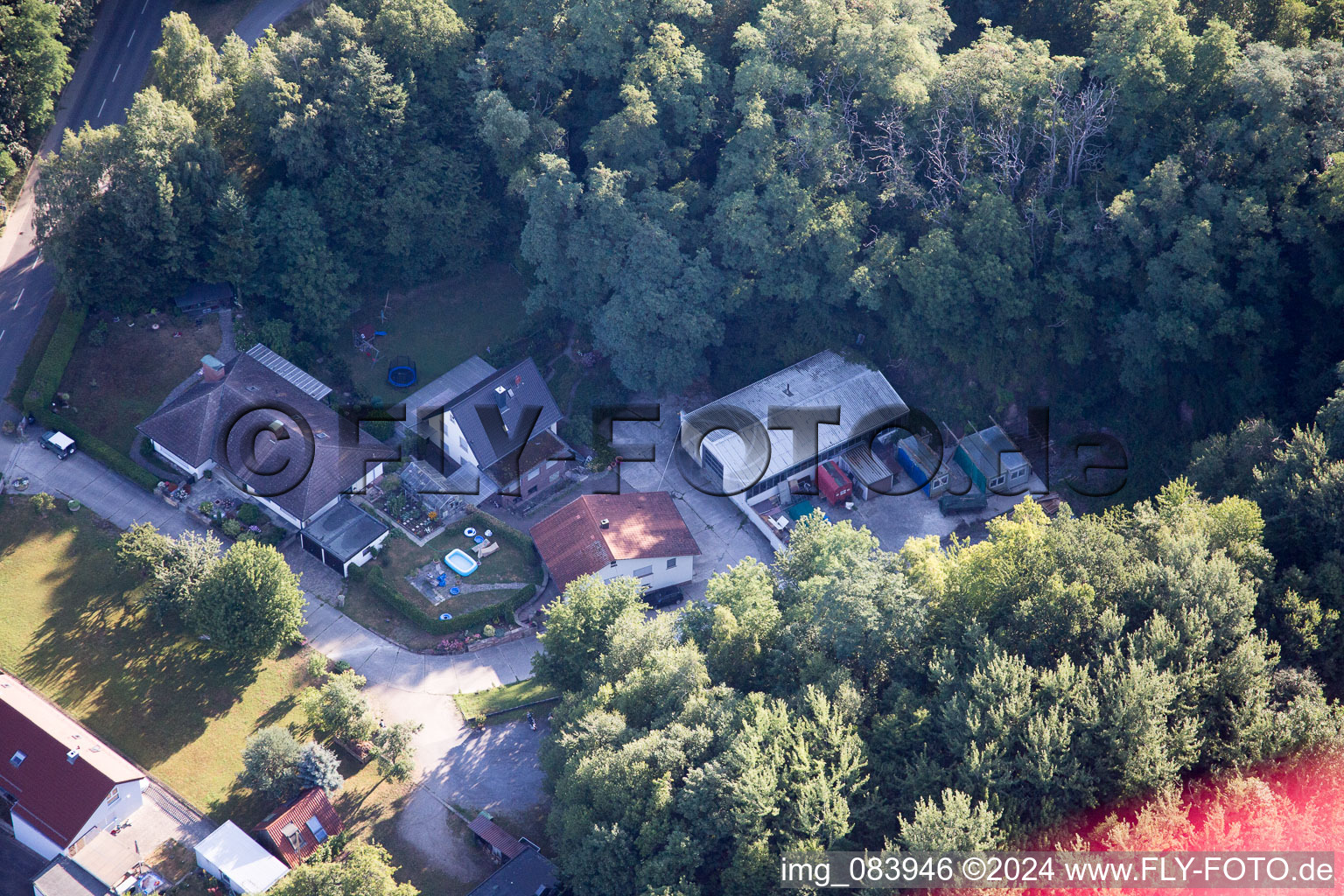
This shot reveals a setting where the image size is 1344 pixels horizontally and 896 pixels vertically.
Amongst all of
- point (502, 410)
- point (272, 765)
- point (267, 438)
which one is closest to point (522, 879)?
point (272, 765)

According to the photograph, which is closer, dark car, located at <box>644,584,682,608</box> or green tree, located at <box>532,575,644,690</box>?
green tree, located at <box>532,575,644,690</box>

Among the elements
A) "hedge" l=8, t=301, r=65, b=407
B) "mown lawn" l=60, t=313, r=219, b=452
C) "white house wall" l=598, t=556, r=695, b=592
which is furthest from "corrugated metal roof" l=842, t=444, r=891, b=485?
"hedge" l=8, t=301, r=65, b=407

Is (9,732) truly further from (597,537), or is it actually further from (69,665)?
(597,537)

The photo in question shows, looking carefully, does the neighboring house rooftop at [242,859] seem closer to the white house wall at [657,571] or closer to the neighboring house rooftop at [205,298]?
the white house wall at [657,571]

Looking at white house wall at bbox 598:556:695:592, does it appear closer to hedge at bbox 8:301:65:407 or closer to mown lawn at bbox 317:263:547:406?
mown lawn at bbox 317:263:547:406

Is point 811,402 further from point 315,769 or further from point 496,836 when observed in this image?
point 315,769

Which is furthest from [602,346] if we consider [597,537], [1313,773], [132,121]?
[1313,773]
